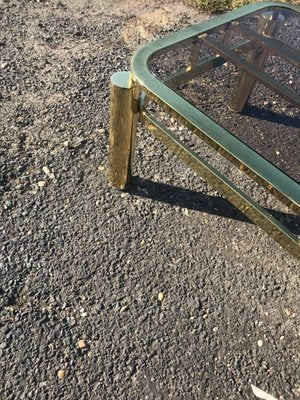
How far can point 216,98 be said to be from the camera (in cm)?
197

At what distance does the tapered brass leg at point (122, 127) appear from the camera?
1.65m

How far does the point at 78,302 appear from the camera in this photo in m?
1.67

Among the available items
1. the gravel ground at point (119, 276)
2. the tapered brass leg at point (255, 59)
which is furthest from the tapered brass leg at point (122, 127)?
the tapered brass leg at point (255, 59)

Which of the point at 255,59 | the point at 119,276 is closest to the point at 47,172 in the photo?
the point at 119,276

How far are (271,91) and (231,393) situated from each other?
1203 millimetres

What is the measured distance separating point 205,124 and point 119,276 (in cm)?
69

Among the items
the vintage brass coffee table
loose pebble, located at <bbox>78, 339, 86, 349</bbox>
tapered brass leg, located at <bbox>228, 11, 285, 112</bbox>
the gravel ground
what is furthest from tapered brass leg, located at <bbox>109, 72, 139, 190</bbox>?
loose pebble, located at <bbox>78, 339, 86, 349</bbox>

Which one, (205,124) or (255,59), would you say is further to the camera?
(255,59)

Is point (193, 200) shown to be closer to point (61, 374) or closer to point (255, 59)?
point (255, 59)

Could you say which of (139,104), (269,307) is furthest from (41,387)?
(139,104)

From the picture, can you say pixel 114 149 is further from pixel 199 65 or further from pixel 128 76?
pixel 199 65

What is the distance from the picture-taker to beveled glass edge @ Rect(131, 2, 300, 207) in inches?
53.5

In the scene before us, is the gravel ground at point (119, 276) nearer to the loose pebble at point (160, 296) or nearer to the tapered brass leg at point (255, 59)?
the loose pebble at point (160, 296)

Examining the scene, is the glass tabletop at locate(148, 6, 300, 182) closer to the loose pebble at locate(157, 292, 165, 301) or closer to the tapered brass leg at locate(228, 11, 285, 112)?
the tapered brass leg at locate(228, 11, 285, 112)
